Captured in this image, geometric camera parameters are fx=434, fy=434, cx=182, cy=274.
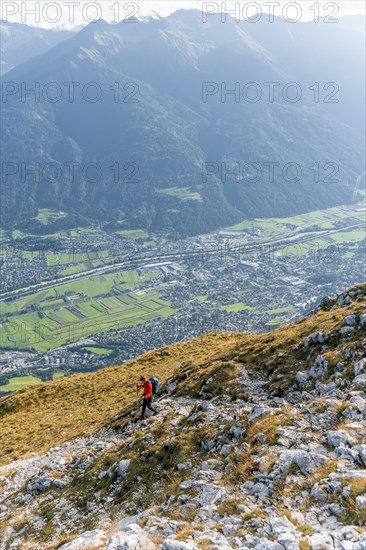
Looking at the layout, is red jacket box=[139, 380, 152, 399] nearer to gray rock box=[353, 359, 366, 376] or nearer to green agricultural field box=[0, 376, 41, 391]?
gray rock box=[353, 359, 366, 376]

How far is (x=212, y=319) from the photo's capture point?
187125mm

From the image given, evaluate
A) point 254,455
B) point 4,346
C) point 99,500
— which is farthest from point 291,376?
point 4,346

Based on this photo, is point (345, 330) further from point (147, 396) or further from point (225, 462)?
point (147, 396)

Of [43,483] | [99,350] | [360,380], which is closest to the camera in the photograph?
[360,380]

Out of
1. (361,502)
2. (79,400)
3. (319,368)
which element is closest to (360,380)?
(319,368)

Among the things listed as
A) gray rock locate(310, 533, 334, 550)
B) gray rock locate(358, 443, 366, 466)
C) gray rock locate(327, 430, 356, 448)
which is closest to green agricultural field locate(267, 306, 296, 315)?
gray rock locate(327, 430, 356, 448)

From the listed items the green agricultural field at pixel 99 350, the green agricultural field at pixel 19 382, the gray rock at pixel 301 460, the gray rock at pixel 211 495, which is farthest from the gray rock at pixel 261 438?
the green agricultural field at pixel 99 350

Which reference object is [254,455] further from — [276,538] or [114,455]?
[114,455]

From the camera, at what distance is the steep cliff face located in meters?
15.6

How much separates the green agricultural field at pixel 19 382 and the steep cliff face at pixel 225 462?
108 meters

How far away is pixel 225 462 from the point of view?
819 inches

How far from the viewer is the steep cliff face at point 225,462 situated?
51.2 ft

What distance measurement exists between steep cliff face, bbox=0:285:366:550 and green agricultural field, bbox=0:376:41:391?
353 feet

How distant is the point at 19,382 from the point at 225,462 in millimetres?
137324
